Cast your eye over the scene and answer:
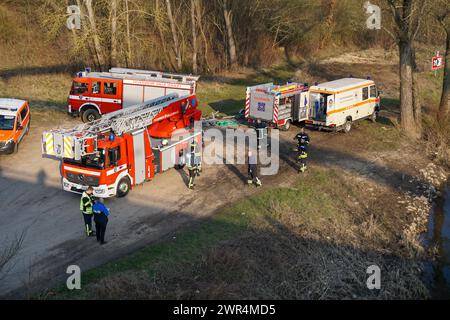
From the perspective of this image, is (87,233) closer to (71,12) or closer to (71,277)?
(71,277)

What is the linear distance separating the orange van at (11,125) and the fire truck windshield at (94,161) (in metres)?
5.76

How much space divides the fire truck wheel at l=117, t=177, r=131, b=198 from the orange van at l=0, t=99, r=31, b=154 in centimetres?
629

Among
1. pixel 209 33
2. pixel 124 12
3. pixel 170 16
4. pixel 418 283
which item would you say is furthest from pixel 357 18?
pixel 418 283

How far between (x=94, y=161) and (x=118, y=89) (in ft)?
29.8

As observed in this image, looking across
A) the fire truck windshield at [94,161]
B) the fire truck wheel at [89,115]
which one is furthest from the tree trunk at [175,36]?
the fire truck windshield at [94,161]

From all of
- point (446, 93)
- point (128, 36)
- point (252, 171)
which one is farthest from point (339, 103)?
point (128, 36)

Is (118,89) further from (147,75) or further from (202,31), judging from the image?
(202,31)

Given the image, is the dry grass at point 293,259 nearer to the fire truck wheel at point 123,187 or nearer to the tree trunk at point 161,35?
the fire truck wheel at point 123,187

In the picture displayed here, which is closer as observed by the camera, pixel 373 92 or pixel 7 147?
pixel 7 147

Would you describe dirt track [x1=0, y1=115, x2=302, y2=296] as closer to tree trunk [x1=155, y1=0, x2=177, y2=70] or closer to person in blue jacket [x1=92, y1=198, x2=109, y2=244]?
person in blue jacket [x1=92, y1=198, x2=109, y2=244]

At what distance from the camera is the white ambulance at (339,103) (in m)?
22.2

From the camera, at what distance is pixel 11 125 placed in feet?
66.5

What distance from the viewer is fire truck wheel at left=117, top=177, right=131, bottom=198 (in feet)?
52.3

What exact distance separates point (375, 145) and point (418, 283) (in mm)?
10332
